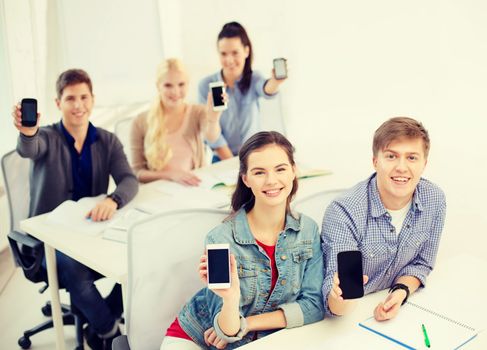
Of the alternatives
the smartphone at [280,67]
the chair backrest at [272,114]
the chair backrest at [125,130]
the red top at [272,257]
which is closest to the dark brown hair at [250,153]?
the red top at [272,257]

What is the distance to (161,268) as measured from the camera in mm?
1756

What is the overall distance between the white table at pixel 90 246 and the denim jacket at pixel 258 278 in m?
0.37

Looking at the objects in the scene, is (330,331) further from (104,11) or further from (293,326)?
(104,11)

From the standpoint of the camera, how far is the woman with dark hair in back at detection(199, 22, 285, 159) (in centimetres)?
333

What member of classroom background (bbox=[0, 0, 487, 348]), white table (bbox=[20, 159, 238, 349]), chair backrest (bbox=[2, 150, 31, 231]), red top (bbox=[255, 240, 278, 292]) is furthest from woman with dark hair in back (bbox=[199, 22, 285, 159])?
red top (bbox=[255, 240, 278, 292])

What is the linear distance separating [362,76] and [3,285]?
2.42 m

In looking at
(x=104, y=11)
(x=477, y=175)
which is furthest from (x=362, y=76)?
(x=104, y=11)

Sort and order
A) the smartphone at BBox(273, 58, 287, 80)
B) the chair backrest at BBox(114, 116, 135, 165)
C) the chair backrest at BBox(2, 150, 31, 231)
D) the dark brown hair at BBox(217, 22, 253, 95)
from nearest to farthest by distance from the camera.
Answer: the chair backrest at BBox(2, 150, 31, 231)
the smartphone at BBox(273, 58, 287, 80)
the chair backrest at BBox(114, 116, 135, 165)
the dark brown hair at BBox(217, 22, 253, 95)

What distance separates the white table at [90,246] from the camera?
81.8 inches

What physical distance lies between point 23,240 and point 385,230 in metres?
1.44

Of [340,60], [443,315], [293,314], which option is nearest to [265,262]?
[293,314]

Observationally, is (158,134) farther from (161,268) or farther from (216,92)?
(161,268)

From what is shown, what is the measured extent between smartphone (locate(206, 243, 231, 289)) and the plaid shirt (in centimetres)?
42

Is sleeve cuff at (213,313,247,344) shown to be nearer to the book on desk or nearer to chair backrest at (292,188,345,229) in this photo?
the book on desk
